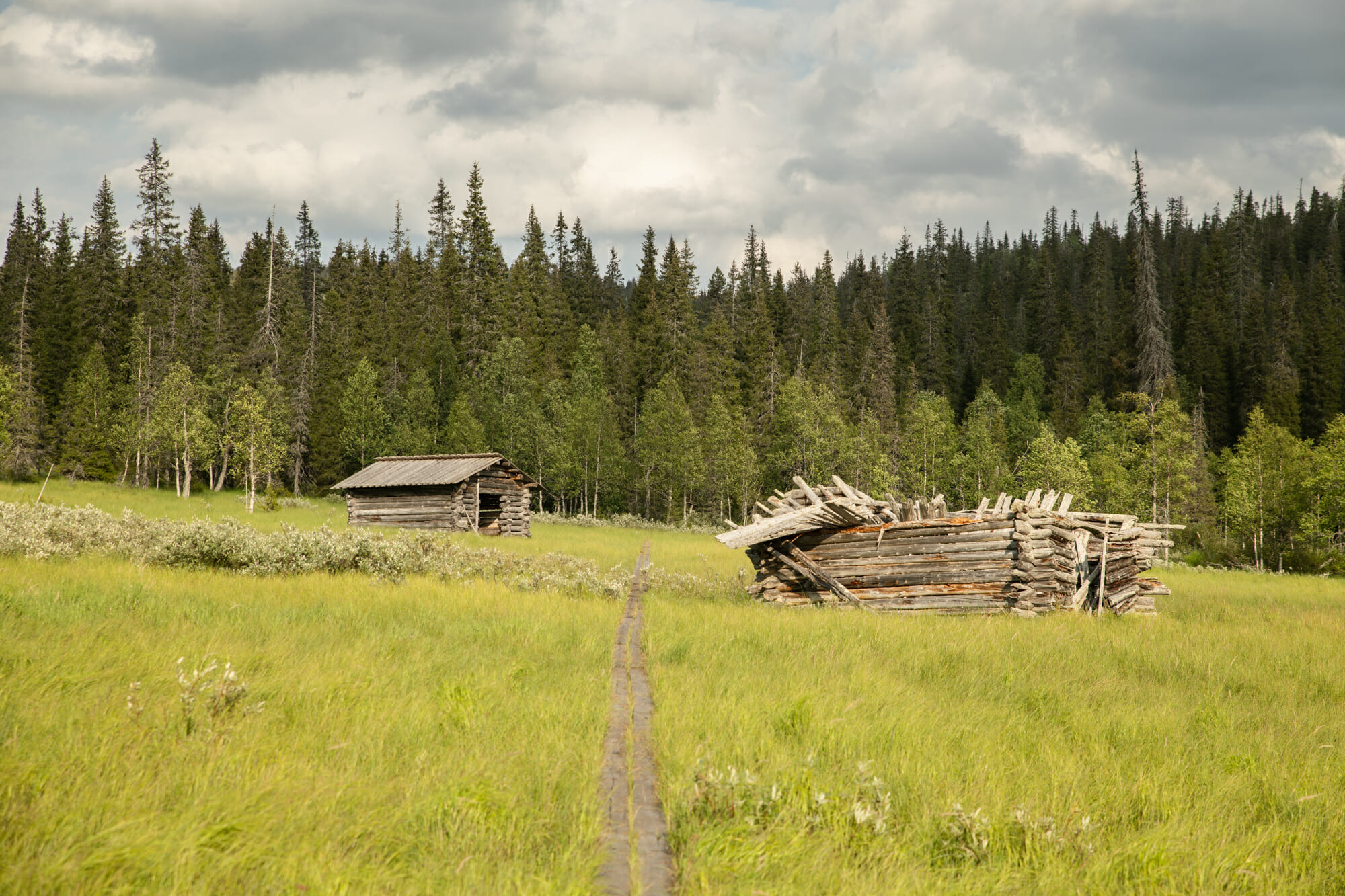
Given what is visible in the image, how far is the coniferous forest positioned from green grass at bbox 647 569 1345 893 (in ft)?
119

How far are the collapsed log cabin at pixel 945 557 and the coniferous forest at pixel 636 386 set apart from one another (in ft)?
94.0

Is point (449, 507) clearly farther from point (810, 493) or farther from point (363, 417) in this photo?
point (363, 417)

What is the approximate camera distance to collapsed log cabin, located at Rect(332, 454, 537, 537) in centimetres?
3716

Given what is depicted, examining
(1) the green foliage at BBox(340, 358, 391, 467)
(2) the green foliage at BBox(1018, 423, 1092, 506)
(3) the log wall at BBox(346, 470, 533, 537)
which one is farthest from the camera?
(1) the green foliage at BBox(340, 358, 391, 467)

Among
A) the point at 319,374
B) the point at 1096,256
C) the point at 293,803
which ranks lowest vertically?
the point at 293,803

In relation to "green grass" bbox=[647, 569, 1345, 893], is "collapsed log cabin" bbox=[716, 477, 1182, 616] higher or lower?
higher

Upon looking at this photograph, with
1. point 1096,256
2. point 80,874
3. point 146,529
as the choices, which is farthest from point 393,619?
point 1096,256

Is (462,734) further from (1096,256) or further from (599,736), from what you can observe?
(1096,256)

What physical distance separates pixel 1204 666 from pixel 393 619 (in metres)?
11.8

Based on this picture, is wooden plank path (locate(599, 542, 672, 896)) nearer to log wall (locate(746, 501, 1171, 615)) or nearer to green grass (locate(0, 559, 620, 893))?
green grass (locate(0, 559, 620, 893))

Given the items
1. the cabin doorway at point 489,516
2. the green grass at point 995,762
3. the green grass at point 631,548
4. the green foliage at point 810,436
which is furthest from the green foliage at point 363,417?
the green grass at point 995,762

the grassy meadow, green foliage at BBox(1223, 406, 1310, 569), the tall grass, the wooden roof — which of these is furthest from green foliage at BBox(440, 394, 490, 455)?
green foliage at BBox(1223, 406, 1310, 569)

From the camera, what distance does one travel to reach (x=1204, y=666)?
1042cm

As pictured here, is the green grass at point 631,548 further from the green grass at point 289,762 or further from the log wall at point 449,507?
the green grass at point 289,762
